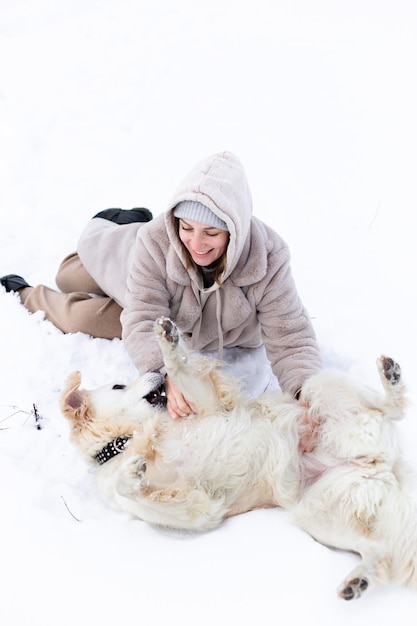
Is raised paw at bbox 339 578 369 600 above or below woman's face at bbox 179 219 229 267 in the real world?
below

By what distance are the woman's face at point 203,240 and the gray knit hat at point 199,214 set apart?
27mm

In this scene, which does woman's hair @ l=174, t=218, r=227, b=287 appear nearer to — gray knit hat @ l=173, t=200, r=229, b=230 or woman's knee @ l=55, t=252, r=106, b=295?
gray knit hat @ l=173, t=200, r=229, b=230

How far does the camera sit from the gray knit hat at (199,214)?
2520mm

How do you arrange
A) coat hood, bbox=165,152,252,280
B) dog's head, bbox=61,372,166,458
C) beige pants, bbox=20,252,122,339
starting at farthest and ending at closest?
1. beige pants, bbox=20,252,122,339
2. dog's head, bbox=61,372,166,458
3. coat hood, bbox=165,152,252,280

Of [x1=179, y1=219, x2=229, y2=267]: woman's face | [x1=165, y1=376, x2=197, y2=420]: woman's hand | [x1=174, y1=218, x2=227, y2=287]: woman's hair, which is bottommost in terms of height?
[x1=165, y1=376, x2=197, y2=420]: woman's hand

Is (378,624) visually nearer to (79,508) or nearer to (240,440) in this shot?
(240,440)

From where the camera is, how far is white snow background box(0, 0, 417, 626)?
1.94m

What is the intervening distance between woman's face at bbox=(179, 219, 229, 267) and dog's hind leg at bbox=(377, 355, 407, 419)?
3.22ft

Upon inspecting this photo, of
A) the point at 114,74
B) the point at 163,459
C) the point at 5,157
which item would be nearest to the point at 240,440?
the point at 163,459

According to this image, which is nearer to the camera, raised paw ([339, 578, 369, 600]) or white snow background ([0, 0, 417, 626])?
raised paw ([339, 578, 369, 600])

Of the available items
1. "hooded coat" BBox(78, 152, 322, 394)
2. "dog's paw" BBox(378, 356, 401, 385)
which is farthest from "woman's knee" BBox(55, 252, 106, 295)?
"dog's paw" BBox(378, 356, 401, 385)

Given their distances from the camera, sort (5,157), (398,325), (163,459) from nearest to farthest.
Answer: (163,459) < (398,325) < (5,157)

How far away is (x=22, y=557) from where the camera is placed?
2006mm

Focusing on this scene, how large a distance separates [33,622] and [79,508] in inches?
28.0
